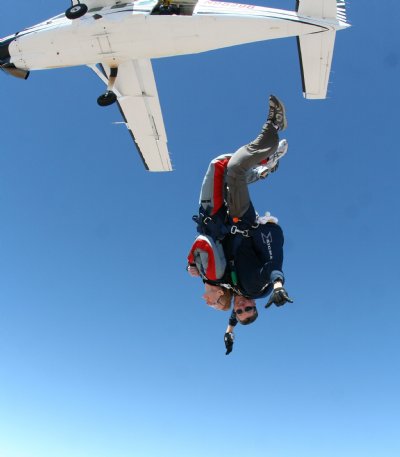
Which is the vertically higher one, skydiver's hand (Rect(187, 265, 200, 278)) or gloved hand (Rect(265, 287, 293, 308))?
skydiver's hand (Rect(187, 265, 200, 278))

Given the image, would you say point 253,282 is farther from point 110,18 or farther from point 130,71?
point 130,71

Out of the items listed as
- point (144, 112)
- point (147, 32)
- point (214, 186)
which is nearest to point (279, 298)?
point (214, 186)

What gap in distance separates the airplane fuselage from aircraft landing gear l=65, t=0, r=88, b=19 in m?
0.15

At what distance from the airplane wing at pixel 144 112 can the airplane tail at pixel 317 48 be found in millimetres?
5849

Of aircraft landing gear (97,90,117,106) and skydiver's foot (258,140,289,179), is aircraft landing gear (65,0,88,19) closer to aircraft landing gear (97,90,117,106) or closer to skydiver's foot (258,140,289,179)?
aircraft landing gear (97,90,117,106)

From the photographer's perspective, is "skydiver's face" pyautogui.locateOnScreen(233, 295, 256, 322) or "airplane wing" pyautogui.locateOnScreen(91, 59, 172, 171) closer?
"skydiver's face" pyautogui.locateOnScreen(233, 295, 256, 322)

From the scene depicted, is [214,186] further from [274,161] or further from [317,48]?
[317,48]

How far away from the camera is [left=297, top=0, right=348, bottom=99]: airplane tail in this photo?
11.2m

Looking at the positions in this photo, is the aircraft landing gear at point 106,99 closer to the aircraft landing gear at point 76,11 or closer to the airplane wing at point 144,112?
the aircraft landing gear at point 76,11

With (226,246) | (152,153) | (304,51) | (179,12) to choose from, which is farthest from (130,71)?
(226,246)

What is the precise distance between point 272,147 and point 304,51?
8889 mm

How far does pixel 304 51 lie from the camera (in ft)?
37.7

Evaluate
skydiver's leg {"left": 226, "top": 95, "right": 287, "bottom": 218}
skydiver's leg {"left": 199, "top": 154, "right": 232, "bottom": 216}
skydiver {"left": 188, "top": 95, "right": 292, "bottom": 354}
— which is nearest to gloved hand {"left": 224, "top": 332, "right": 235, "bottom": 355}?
skydiver {"left": 188, "top": 95, "right": 292, "bottom": 354}

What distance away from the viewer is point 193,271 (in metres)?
4.41
